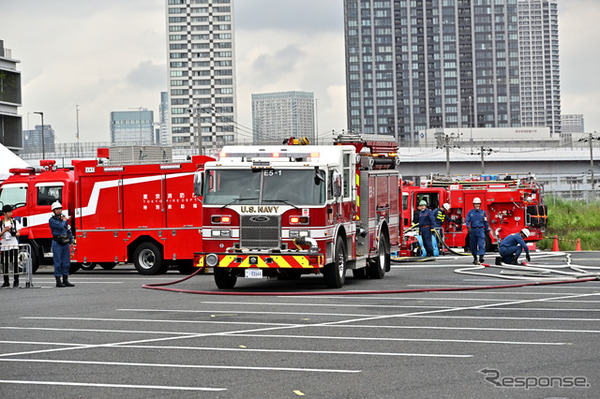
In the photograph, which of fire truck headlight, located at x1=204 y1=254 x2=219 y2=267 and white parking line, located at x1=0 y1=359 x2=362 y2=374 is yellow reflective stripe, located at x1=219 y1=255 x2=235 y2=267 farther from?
white parking line, located at x1=0 y1=359 x2=362 y2=374

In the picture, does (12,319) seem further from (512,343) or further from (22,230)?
(22,230)

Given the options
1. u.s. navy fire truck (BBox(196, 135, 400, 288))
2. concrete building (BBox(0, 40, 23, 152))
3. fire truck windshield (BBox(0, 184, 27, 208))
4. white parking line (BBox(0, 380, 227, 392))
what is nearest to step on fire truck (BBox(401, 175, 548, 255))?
fire truck windshield (BBox(0, 184, 27, 208))

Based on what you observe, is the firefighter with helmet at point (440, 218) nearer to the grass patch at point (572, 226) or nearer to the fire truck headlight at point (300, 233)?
the grass patch at point (572, 226)

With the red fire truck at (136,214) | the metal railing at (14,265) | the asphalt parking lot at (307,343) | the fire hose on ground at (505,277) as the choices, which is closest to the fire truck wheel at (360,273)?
the fire hose on ground at (505,277)

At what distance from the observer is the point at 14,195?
2802 cm

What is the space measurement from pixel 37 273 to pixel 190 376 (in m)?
20.4

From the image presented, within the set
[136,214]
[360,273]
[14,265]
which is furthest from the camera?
[136,214]

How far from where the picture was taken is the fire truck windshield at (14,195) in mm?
27938

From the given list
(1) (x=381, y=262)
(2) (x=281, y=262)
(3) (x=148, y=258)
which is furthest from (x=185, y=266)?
(2) (x=281, y=262)

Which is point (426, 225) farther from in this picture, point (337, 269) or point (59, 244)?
point (59, 244)

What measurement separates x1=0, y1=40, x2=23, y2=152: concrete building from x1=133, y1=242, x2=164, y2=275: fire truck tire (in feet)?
176

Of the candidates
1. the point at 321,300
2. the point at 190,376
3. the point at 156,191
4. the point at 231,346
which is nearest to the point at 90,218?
the point at 156,191

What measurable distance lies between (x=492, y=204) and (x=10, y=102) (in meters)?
51.0

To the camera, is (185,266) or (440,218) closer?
(185,266)
